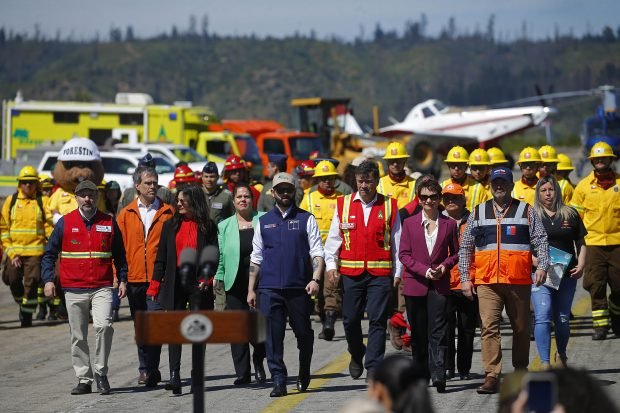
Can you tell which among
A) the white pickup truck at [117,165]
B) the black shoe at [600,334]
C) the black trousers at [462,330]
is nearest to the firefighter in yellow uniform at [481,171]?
the black shoe at [600,334]

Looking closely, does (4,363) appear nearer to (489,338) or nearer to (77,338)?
(77,338)

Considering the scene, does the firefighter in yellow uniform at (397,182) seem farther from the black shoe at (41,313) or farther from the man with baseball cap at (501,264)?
the black shoe at (41,313)

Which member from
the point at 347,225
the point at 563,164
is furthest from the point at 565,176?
the point at 347,225

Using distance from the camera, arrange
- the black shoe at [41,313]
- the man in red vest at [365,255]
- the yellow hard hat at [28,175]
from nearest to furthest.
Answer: the man in red vest at [365,255] → the yellow hard hat at [28,175] → the black shoe at [41,313]

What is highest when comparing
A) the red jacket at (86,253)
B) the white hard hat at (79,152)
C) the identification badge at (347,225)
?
the white hard hat at (79,152)

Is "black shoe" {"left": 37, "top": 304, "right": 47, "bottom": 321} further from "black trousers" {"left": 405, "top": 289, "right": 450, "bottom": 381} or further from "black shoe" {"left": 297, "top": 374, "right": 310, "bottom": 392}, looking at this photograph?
"black trousers" {"left": 405, "top": 289, "right": 450, "bottom": 381}

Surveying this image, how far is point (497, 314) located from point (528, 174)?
12.3 feet

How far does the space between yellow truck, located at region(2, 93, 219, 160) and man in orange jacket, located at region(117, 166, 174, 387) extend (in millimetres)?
26137

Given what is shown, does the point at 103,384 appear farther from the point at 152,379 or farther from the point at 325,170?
the point at 325,170

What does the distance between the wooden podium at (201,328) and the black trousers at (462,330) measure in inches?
187

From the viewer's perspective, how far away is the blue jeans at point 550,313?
10844mm

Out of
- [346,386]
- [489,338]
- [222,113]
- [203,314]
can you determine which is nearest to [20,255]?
[346,386]

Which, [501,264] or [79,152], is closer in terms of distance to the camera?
[501,264]

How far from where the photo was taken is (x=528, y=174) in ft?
45.2
